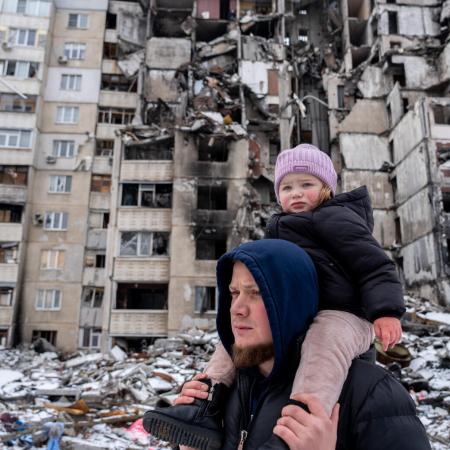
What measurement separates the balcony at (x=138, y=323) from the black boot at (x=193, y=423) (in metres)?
21.4

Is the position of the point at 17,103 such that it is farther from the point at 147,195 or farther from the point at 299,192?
the point at 299,192

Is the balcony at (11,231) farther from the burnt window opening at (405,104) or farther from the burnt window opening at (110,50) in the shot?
the burnt window opening at (405,104)

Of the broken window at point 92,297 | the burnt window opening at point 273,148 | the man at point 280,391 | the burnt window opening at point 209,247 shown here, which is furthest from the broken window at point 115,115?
the man at point 280,391

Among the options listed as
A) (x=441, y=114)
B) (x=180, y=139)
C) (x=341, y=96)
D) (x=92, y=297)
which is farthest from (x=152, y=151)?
(x=441, y=114)

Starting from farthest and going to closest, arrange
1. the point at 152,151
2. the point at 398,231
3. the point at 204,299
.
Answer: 1. the point at 398,231
2. the point at 152,151
3. the point at 204,299

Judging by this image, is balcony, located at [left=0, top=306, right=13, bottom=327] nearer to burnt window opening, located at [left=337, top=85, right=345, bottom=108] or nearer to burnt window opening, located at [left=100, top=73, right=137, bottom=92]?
burnt window opening, located at [left=100, top=73, right=137, bottom=92]

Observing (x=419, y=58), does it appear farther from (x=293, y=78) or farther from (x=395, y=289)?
(x=395, y=289)

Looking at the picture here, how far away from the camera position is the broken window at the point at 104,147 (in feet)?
106

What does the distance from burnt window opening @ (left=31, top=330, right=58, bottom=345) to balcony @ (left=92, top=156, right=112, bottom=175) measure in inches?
482

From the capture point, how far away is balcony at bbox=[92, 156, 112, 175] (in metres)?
31.4

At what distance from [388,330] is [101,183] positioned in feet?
103

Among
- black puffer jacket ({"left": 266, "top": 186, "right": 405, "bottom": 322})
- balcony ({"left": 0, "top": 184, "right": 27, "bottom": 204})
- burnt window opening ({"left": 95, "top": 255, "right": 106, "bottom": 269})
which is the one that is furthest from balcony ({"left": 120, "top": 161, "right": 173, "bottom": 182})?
black puffer jacket ({"left": 266, "top": 186, "right": 405, "bottom": 322})

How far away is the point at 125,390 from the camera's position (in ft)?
39.8

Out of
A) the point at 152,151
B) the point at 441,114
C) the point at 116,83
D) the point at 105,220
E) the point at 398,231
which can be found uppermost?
the point at 116,83
